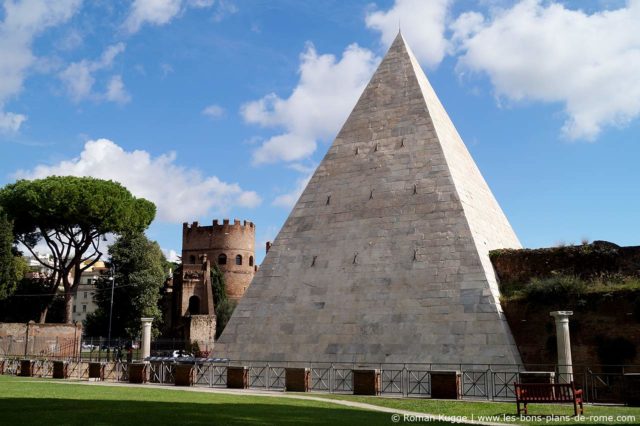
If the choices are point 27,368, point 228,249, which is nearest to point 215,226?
point 228,249

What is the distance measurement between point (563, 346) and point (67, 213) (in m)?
33.3

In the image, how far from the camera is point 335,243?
1948cm

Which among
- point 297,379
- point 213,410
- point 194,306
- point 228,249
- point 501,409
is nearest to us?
point 213,410

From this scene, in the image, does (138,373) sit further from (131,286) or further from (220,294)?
(220,294)

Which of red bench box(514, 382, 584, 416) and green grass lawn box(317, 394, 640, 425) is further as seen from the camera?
red bench box(514, 382, 584, 416)

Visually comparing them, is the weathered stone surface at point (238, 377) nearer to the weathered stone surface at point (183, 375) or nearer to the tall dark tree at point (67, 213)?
the weathered stone surface at point (183, 375)

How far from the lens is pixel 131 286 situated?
4031cm

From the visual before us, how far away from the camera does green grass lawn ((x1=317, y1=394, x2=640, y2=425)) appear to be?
1017 centimetres

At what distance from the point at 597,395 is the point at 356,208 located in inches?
347

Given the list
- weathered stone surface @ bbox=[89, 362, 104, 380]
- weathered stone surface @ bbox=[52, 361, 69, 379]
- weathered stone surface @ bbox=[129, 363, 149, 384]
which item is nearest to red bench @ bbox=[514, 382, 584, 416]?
weathered stone surface @ bbox=[129, 363, 149, 384]

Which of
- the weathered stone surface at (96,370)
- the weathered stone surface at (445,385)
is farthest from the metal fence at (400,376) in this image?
the weathered stone surface at (445,385)

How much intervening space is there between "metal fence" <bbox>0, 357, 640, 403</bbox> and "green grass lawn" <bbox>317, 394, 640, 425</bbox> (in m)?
1.57

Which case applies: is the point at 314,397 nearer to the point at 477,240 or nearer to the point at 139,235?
the point at 477,240

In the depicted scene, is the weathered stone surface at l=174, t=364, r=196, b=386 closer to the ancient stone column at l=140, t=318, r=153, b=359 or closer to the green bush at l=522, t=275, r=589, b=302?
the ancient stone column at l=140, t=318, r=153, b=359
